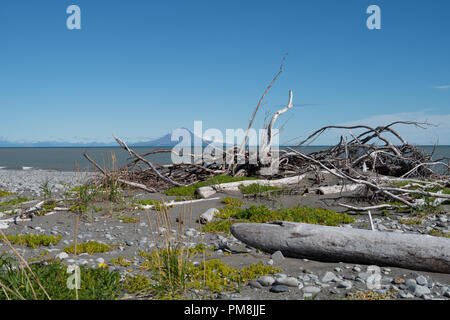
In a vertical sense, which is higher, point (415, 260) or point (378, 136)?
point (378, 136)

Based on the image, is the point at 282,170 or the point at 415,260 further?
the point at 282,170

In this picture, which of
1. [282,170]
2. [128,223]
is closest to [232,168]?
[282,170]

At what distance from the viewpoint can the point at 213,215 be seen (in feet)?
34.1

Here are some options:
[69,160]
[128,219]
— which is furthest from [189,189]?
[69,160]

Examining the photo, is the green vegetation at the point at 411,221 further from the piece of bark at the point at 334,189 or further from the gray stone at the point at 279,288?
the gray stone at the point at 279,288

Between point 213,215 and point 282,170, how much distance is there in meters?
7.52

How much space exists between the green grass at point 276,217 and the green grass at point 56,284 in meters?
4.29

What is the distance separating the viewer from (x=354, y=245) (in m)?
6.06

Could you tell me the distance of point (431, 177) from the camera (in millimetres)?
15422

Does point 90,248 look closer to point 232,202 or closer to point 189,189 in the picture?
point 232,202

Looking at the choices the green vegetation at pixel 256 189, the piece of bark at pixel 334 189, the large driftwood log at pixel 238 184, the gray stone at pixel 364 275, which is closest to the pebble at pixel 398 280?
the gray stone at pixel 364 275
